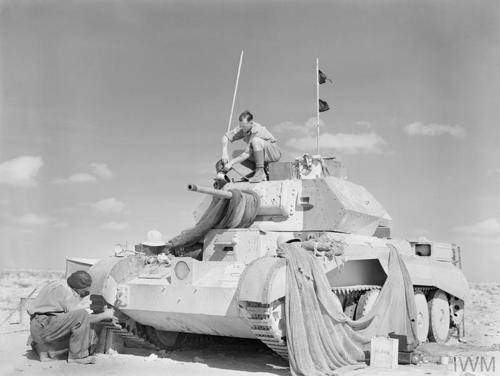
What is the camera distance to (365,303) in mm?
10672

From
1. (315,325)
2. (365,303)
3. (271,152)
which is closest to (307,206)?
(271,152)

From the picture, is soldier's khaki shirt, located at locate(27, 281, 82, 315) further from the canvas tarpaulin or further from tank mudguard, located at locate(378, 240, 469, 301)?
tank mudguard, located at locate(378, 240, 469, 301)

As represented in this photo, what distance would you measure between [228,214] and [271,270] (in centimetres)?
247

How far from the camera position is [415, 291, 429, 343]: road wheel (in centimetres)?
1191

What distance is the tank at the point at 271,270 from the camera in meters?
8.47

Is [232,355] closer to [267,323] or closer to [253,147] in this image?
[267,323]

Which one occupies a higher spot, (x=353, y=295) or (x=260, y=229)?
(x=260, y=229)

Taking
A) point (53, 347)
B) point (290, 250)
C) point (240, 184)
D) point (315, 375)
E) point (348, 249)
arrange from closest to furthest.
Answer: point (315, 375), point (290, 250), point (53, 347), point (348, 249), point (240, 184)

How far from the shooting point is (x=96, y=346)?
33.2 ft

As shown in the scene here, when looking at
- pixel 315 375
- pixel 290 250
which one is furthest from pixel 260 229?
pixel 315 375

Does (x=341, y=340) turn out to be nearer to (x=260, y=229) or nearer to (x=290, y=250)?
(x=290, y=250)

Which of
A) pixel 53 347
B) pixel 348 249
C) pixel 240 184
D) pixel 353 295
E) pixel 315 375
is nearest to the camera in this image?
pixel 315 375

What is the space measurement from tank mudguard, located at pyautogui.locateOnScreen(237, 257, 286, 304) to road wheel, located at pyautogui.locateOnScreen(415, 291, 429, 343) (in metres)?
4.47

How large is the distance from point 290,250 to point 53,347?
12.4 ft
